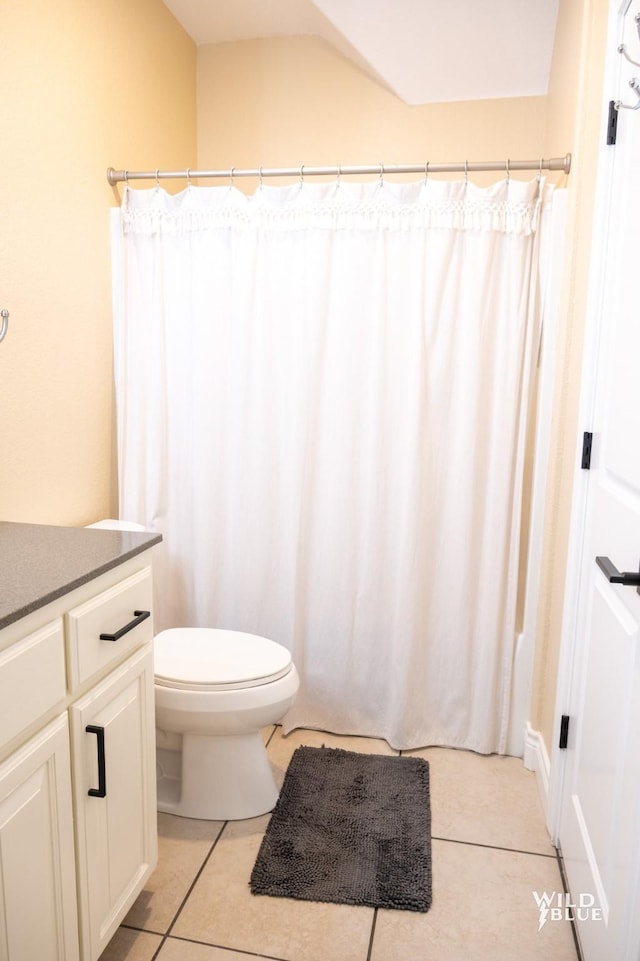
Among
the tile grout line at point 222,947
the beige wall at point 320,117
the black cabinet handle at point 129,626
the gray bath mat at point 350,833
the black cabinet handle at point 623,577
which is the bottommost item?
the tile grout line at point 222,947

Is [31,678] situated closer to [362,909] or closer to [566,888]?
[362,909]

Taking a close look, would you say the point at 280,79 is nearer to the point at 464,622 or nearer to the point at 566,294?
the point at 566,294

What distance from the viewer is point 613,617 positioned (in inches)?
52.4

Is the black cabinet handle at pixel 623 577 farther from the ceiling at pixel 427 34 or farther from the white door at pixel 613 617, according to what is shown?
the ceiling at pixel 427 34

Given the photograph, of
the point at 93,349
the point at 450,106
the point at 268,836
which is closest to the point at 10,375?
the point at 93,349

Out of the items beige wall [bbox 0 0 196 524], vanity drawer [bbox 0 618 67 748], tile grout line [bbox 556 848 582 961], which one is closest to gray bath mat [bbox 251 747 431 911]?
tile grout line [bbox 556 848 582 961]

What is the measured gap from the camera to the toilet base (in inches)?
74.3

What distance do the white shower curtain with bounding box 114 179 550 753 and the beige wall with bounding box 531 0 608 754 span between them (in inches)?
5.3

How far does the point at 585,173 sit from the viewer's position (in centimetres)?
181

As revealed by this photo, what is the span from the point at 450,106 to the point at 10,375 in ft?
6.32

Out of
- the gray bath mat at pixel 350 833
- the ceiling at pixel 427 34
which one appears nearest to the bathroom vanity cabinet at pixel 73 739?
the gray bath mat at pixel 350 833

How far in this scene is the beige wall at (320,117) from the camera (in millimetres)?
2547

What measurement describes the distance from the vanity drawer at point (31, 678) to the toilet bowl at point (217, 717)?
0.68 metres

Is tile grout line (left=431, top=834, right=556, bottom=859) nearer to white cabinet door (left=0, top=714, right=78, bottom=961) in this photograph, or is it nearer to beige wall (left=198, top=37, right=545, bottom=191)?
white cabinet door (left=0, top=714, right=78, bottom=961)
